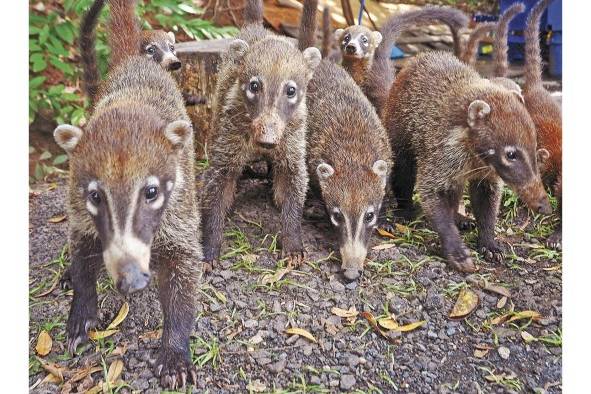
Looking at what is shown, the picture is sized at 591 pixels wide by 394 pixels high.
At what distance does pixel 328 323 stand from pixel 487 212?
1898 mm

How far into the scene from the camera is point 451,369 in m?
3.67

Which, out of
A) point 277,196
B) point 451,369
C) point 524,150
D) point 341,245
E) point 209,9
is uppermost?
point 209,9

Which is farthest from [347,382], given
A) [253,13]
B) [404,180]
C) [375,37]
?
[375,37]

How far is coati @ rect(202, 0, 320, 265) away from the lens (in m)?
4.71

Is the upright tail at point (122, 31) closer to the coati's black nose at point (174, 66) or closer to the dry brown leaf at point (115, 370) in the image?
the coati's black nose at point (174, 66)

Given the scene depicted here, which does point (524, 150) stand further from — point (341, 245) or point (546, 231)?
point (341, 245)

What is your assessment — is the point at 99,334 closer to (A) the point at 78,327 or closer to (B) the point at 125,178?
(A) the point at 78,327

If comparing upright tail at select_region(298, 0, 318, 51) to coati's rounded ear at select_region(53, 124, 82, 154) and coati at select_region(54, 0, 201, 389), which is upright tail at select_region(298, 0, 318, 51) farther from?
coati's rounded ear at select_region(53, 124, 82, 154)

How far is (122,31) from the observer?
17.1 ft

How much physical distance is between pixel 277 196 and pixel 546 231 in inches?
94.7

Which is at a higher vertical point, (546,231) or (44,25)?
(44,25)

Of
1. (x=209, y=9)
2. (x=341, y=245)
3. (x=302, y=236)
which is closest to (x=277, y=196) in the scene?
(x=302, y=236)

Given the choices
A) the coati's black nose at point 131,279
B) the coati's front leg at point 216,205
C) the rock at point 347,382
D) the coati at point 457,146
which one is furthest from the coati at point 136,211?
the coati at point 457,146

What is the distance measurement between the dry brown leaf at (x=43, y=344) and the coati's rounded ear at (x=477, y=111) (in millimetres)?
3493
